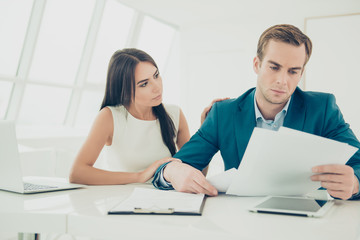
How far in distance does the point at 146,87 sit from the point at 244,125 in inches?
26.4

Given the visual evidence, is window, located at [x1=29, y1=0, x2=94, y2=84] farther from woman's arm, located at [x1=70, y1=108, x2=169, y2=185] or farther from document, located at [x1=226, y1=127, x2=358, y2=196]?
document, located at [x1=226, y1=127, x2=358, y2=196]

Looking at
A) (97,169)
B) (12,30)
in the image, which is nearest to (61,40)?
(12,30)

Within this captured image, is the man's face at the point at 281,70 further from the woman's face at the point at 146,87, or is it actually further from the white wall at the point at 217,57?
the white wall at the point at 217,57

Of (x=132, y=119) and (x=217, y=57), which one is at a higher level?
(x=217, y=57)

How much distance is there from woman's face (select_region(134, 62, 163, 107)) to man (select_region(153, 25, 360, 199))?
1.34ft

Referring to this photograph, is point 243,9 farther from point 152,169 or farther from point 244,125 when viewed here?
point 152,169

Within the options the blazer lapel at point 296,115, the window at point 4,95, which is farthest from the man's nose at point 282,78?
the window at point 4,95

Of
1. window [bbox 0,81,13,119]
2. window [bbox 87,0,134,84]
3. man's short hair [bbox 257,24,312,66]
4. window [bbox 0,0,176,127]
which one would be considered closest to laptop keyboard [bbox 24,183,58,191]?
man's short hair [bbox 257,24,312,66]

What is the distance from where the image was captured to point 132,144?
202 cm

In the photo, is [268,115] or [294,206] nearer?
[294,206]

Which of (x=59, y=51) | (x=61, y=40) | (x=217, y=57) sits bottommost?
(x=59, y=51)

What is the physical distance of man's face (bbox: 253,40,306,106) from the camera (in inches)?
55.7

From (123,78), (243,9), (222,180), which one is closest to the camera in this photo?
(222,180)

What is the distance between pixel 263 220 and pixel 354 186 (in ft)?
1.32
